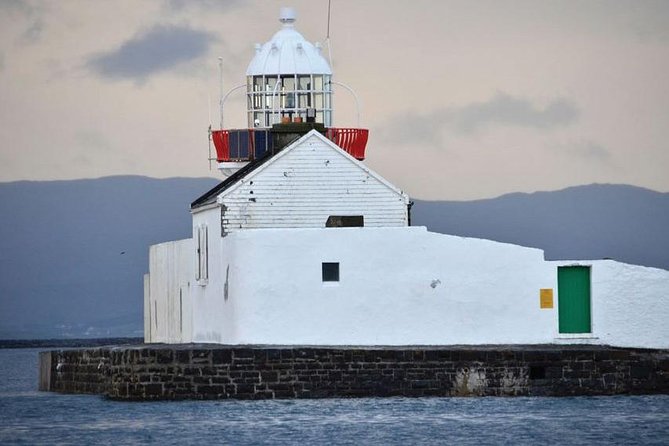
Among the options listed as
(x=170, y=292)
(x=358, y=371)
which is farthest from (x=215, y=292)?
(x=170, y=292)

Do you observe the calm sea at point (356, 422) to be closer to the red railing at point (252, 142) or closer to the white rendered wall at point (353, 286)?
the white rendered wall at point (353, 286)

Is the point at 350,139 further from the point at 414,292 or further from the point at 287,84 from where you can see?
the point at 414,292

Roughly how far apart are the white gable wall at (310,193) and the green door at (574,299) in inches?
176

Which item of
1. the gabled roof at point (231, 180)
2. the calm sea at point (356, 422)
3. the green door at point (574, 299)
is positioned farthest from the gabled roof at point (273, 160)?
the calm sea at point (356, 422)

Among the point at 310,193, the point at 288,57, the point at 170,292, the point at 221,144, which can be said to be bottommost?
the point at 170,292

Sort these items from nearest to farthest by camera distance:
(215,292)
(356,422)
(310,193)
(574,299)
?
1. (356,422)
2. (574,299)
3. (215,292)
4. (310,193)

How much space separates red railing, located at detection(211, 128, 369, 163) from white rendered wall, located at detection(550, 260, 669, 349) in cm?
826

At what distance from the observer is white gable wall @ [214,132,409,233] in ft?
138

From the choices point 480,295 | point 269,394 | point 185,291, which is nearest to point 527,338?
point 480,295

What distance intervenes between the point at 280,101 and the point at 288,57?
1002mm

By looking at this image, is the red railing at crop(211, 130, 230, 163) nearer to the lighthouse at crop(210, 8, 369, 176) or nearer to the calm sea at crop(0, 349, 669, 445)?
the lighthouse at crop(210, 8, 369, 176)

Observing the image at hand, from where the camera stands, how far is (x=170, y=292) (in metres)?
48.1

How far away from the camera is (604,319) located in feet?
131

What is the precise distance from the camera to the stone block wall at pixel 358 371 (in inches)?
1494
